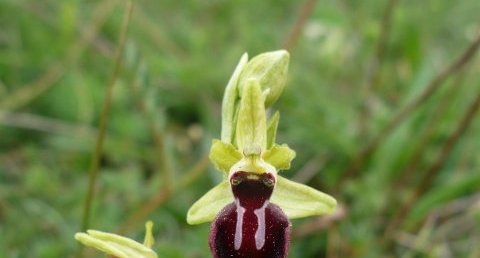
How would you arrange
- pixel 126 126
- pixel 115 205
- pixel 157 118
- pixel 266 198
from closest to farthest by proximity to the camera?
pixel 266 198 < pixel 157 118 < pixel 115 205 < pixel 126 126

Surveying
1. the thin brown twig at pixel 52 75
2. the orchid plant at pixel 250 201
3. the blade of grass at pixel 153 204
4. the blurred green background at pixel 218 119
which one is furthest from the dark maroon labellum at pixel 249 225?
the thin brown twig at pixel 52 75

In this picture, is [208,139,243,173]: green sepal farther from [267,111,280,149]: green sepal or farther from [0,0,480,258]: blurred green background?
[0,0,480,258]: blurred green background

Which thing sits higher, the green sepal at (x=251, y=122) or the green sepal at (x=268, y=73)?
the green sepal at (x=268, y=73)

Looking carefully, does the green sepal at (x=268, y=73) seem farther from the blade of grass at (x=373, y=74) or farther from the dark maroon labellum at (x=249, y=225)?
the blade of grass at (x=373, y=74)

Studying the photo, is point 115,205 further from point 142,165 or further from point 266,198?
point 266,198

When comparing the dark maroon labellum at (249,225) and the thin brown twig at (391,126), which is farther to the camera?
the thin brown twig at (391,126)

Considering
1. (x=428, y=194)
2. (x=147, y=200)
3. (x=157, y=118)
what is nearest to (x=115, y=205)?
(x=147, y=200)
